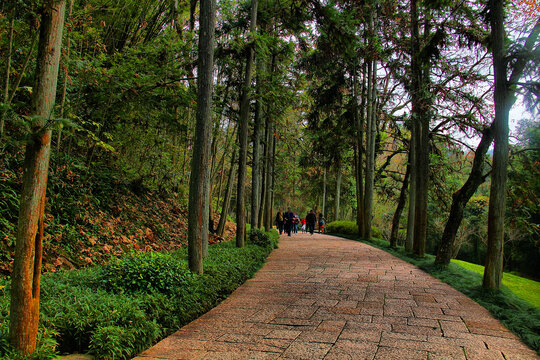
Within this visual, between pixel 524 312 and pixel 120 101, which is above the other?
pixel 120 101

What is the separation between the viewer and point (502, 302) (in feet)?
16.0

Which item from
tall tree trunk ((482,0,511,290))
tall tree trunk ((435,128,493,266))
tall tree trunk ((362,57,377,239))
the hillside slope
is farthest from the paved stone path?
tall tree trunk ((362,57,377,239))

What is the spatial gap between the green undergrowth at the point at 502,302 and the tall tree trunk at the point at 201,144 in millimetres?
4203

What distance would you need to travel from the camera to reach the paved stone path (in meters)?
3.08

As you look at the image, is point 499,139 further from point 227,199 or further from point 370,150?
point 370,150

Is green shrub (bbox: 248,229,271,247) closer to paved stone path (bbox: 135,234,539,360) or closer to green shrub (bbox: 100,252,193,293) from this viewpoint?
paved stone path (bbox: 135,234,539,360)

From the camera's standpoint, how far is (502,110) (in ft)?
18.4

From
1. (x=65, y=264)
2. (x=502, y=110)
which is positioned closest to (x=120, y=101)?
(x=65, y=264)

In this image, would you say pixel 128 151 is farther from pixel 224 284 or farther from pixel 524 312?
pixel 524 312

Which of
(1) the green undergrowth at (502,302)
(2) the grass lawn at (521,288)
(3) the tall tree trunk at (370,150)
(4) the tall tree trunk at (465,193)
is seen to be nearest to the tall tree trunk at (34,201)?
(1) the green undergrowth at (502,302)

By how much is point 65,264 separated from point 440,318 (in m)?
5.49

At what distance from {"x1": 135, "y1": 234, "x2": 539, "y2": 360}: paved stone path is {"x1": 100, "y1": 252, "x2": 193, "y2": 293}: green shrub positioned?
617 millimetres

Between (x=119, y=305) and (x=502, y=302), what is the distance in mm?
5244

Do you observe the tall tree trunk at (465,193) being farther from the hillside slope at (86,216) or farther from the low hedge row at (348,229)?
the low hedge row at (348,229)
